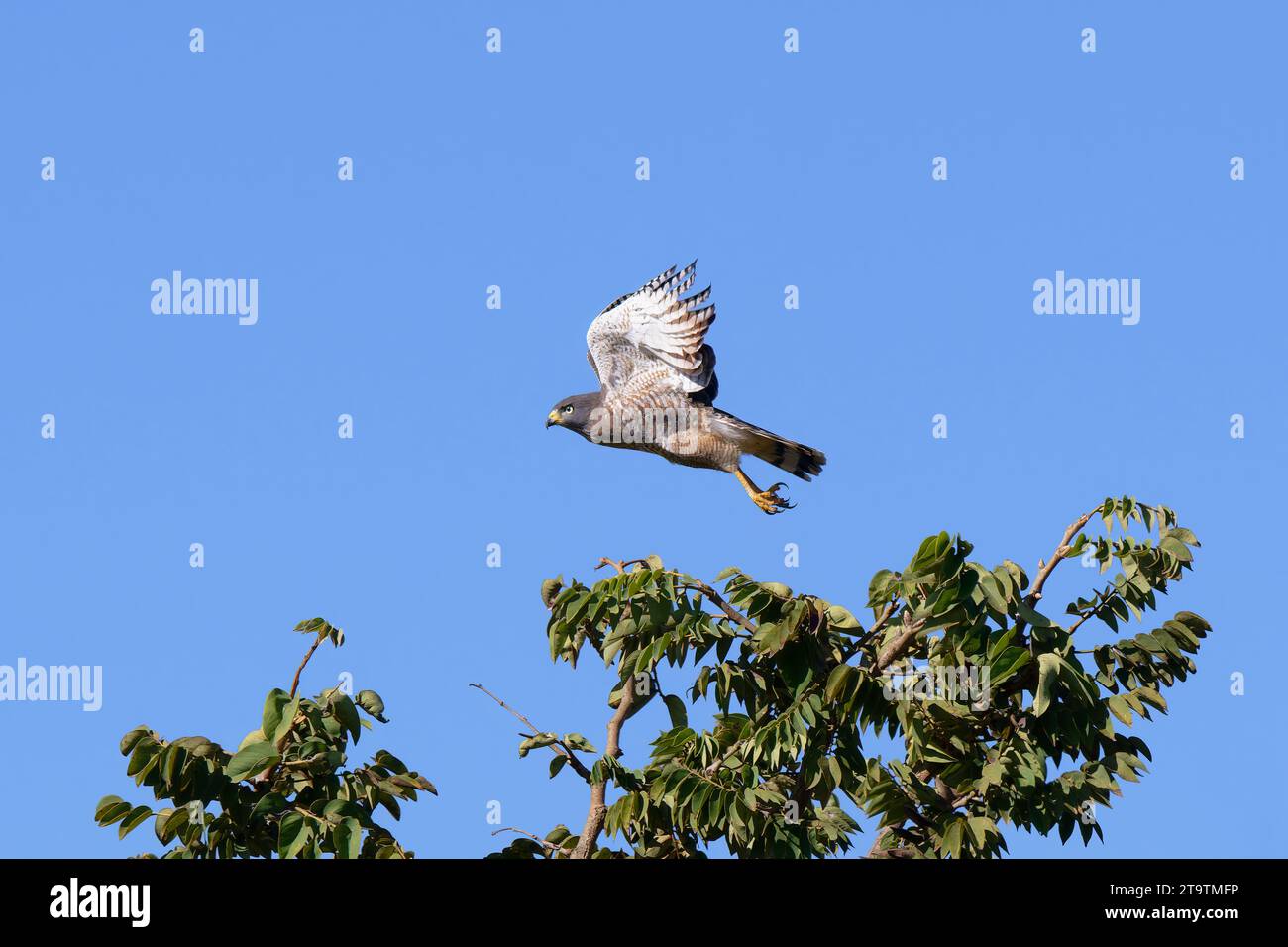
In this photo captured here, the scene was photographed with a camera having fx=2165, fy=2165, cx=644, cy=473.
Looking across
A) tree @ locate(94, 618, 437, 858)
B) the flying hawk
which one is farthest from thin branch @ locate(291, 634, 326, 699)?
the flying hawk

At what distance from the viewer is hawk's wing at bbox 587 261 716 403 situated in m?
15.6

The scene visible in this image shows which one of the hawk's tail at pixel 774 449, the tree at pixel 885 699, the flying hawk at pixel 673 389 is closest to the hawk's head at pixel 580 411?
the flying hawk at pixel 673 389

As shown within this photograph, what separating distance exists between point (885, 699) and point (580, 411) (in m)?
5.61

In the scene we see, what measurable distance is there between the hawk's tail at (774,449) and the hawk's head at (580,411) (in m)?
1.19

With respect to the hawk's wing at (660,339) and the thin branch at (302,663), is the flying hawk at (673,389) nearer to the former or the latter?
the hawk's wing at (660,339)

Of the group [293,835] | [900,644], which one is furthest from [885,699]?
[293,835]

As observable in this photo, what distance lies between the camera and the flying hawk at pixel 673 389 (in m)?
15.7

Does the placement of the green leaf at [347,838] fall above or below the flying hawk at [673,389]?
below

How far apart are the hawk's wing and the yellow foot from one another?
2.15ft

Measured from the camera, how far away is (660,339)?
15.8 metres
